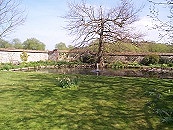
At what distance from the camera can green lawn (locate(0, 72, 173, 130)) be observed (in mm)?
5906

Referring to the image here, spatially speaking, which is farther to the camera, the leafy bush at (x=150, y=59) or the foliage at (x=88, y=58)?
the leafy bush at (x=150, y=59)

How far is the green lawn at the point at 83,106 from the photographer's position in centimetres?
591

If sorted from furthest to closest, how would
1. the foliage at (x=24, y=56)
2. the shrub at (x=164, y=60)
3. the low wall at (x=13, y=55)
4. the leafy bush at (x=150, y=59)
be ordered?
1. the foliage at (x=24, y=56)
2. the low wall at (x=13, y=55)
3. the shrub at (x=164, y=60)
4. the leafy bush at (x=150, y=59)

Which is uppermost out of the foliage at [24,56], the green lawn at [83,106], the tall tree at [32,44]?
the tall tree at [32,44]

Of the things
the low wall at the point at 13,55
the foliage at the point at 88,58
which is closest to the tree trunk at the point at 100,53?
the foliage at the point at 88,58

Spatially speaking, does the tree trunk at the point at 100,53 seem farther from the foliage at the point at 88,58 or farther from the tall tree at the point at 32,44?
the tall tree at the point at 32,44

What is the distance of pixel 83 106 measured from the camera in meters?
7.19

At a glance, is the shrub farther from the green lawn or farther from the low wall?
the green lawn

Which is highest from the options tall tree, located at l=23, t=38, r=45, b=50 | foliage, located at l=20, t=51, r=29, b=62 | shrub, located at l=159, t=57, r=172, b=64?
tall tree, located at l=23, t=38, r=45, b=50

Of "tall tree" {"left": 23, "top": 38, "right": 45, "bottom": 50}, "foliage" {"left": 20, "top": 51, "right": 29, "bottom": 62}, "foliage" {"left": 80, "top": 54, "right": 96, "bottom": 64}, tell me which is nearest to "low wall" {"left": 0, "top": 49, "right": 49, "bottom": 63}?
"foliage" {"left": 20, "top": 51, "right": 29, "bottom": 62}

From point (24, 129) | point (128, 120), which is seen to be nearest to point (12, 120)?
point (24, 129)

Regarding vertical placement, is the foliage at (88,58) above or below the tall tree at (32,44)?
below

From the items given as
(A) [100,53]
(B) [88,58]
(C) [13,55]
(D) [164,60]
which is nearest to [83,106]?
(A) [100,53]

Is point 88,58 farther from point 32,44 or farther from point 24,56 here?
point 32,44
